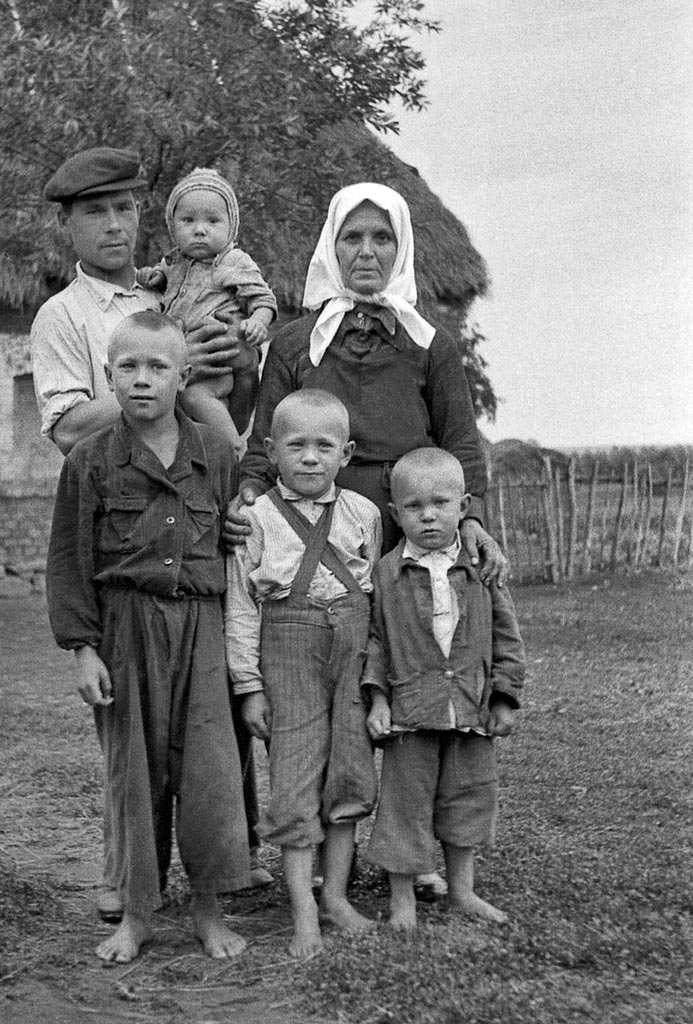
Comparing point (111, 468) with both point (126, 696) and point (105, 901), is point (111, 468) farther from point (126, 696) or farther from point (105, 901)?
point (105, 901)

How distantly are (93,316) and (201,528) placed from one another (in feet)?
2.36

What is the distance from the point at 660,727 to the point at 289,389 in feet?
11.6

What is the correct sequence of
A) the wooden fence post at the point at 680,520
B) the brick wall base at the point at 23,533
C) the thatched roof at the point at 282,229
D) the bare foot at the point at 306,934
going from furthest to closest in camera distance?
the wooden fence post at the point at 680,520, the brick wall base at the point at 23,533, the thatched roof at the point at 282,229, the bare foot at the point at 306,934

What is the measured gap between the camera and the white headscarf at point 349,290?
11.3ft

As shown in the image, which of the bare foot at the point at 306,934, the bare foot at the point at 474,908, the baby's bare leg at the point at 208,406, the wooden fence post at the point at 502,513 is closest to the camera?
the bare foot at the point at 306,934

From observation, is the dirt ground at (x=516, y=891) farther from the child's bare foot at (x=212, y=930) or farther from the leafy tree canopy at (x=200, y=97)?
the leafy tree canopy at (x=200, y=97)

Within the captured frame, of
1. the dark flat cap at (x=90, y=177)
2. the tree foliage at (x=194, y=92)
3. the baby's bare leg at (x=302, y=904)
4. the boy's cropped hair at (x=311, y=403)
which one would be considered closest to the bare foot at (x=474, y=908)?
the baby's bare leg at (x=302, y=904)

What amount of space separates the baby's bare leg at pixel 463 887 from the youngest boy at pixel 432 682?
0.04 ft

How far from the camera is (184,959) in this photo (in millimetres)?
3305

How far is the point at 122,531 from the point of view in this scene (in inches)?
130

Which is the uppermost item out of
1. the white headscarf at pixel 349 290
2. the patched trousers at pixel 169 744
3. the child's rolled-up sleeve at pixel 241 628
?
the white headscarf at pixel 349 290

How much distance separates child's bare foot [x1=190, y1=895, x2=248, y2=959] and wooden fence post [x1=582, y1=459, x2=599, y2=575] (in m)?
9.61

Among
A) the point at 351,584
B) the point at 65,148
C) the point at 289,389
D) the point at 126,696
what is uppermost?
the point at 65,148

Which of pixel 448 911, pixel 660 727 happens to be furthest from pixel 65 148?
pixel 448 911
